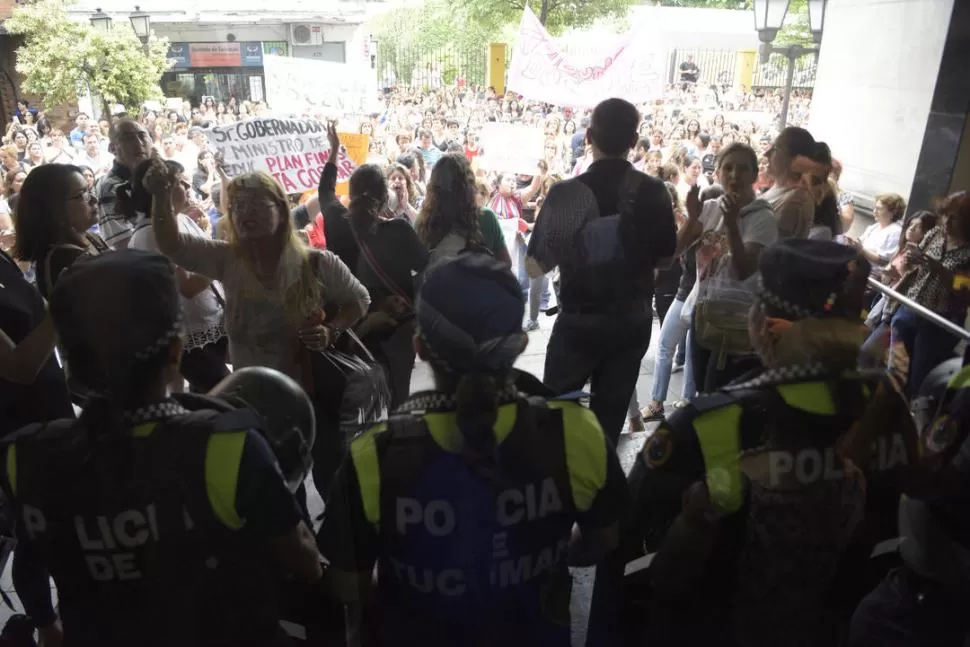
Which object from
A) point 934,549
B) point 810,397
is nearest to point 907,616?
point 934,549

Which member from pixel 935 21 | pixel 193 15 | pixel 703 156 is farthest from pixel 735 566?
pixel 703 156

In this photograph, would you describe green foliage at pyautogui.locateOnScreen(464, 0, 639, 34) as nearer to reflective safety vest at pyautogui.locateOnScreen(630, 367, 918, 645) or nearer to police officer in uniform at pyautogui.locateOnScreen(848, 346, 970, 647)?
police officer in uniform at pyautogui.locateOnScreen(848, 346, 970, 647)

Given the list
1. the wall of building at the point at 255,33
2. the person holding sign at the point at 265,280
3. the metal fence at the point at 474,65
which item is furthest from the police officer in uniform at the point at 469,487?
the metal fence at the point at 474,65

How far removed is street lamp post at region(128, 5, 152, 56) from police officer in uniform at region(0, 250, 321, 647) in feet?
8.96

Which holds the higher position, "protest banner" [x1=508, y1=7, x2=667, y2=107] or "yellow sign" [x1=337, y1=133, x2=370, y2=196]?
"protest banner" [x1=508, y1=7, x2=667, y2=107]

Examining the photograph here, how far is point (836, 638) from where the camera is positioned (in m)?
1.63

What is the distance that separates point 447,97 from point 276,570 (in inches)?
265

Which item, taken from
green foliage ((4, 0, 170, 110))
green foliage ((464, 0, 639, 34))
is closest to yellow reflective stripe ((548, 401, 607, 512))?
green foliage ((4, 0, 170, 110))

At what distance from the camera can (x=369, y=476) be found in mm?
1267

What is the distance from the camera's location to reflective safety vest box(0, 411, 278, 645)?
1203mm

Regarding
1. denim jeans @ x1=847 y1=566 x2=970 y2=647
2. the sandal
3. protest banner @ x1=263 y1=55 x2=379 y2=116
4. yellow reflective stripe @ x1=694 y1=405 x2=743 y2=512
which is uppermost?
protest banner @ x1=263 y1=55 x2=379 y2=116

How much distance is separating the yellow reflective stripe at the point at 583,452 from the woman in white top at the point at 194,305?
1559 mm

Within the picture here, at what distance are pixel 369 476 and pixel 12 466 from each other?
24.9 inches

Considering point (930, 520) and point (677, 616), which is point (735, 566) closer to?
→ point (677, 616)
